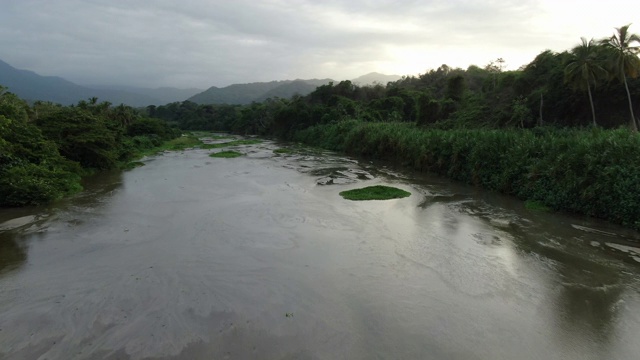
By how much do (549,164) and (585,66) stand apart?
40.5 ft

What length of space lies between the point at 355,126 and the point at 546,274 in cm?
4313

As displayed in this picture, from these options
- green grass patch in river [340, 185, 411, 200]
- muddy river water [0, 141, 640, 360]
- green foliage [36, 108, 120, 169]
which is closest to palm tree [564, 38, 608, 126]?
muddy river water [0, 141, 640, 360]

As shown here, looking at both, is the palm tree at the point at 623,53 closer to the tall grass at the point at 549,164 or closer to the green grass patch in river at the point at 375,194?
the tall grass at the point at 549,164

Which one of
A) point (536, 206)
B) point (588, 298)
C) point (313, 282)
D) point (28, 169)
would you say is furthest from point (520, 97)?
point (28, 169)

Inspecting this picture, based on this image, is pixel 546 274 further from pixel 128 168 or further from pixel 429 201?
pixel 128 168

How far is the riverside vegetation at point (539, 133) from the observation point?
18.0m

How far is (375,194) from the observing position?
75.3ft

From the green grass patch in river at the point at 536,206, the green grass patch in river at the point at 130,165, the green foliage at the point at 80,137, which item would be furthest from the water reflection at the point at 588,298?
the green grass patch in river at the point at 130,165

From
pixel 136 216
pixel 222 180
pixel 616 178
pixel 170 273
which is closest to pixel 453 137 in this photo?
pixel 616 178

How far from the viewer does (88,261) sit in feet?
42.0

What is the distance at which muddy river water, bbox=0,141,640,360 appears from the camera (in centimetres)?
825

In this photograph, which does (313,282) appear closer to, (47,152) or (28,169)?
(28,169)

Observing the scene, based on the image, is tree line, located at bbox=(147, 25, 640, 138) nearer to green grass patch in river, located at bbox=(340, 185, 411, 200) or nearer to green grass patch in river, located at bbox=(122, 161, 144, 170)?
green grass patch in river, located at bbox=(340, 185, 411, 200)

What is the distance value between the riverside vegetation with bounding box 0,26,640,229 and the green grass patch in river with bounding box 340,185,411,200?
6.52 meters
